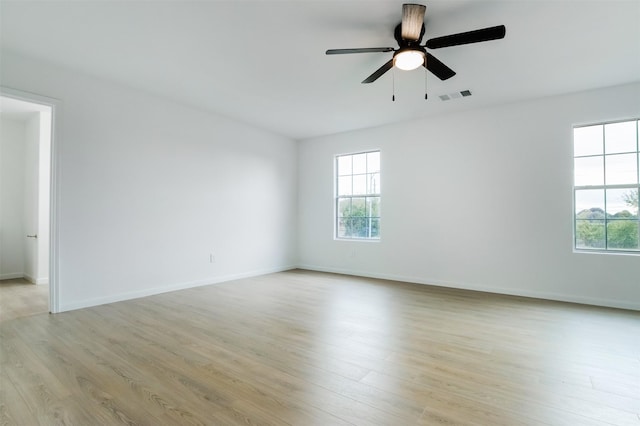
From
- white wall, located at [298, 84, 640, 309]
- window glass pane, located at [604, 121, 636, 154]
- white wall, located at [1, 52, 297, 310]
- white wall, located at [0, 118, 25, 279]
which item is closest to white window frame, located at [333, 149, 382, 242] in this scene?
white wall, located at [298, 84, 640, 309]

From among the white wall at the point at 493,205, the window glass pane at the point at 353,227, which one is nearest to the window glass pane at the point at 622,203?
the white wall at the point at 493,205

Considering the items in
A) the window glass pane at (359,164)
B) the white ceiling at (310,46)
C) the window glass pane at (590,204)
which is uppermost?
the white ceiling at (310,46)

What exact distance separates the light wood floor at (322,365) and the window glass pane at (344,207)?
2624 mm

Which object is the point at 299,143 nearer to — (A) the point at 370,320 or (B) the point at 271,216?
(B) the point at 271,216

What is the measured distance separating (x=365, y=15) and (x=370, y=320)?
292 centimetres

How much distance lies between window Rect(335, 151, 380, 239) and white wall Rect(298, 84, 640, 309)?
0.70 feet

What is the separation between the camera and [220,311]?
362 centimetres

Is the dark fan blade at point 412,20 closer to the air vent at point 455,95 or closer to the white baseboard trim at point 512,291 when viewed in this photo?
the air vent at point 455,95

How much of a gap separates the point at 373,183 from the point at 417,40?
11.4 feet

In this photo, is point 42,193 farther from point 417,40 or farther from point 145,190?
point 417,40

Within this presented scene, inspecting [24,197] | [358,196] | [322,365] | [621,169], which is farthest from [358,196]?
[24,197]

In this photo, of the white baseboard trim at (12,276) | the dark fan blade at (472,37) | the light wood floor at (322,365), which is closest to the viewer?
the light wood floor at (322,365)

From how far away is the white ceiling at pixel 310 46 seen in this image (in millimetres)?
2500

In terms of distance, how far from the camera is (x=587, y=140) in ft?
13.7
